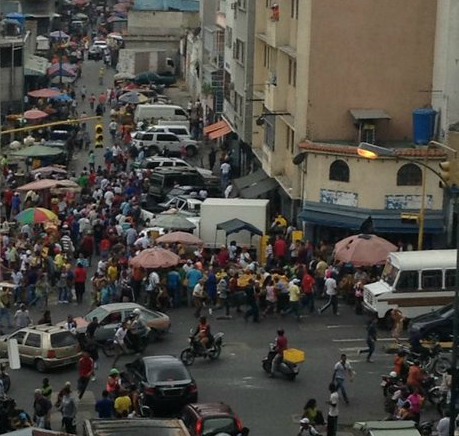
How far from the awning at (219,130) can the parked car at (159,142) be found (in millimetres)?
1485

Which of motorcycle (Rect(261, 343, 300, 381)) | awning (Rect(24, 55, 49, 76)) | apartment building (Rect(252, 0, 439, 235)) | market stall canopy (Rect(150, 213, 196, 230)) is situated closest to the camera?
motorcycle (Rect(261, 343, 300, 381))

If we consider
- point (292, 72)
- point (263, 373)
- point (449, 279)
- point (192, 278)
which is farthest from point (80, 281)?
point (292, 72)

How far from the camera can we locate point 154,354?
37406 millimetres

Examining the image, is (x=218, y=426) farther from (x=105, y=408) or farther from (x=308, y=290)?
(x=308, y=290)

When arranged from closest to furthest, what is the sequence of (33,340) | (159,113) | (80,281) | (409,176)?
1. (33,340)
2. (80,281)
3. (409,176)
4. (159,113)

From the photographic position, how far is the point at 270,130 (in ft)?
184

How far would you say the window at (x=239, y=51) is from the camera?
63016mm

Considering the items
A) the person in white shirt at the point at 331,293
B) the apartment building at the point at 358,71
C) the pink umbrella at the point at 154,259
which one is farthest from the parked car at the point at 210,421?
the apartment building at the point at 358,71

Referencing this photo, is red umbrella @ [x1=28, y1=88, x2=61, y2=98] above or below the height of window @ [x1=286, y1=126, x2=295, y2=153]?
below

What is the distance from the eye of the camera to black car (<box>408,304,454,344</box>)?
3691cm

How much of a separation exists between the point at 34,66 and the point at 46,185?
127ft

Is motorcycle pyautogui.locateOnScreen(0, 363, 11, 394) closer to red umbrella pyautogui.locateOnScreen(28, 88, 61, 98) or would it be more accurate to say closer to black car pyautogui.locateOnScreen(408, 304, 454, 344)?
black car pyautogui.locateOnScreen(408, 304, 454, 344)

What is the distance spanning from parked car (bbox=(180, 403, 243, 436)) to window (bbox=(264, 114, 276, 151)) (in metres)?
26.1

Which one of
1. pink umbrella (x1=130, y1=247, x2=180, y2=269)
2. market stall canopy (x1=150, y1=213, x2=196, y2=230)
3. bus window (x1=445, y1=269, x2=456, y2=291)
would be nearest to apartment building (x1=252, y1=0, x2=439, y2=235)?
market stall canopy (x1=150, y1=213, x2=196, y2=230)
